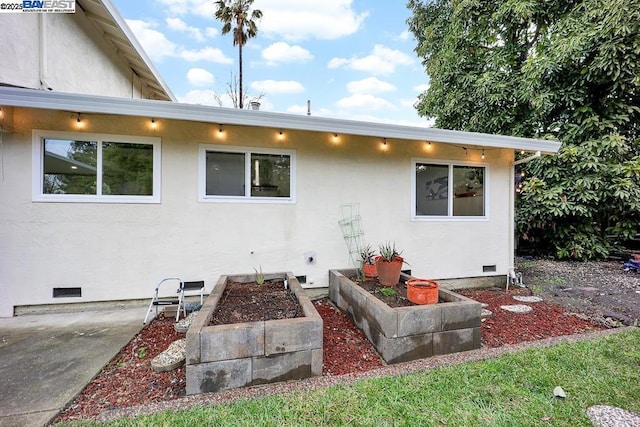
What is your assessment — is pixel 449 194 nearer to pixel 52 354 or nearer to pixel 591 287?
pixel 591 287

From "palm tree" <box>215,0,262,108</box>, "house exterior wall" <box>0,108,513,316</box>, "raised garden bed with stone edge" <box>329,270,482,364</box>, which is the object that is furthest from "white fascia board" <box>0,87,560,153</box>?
"palm tree" <box>215,0,262,108</box>

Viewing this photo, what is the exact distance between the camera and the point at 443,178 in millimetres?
5621

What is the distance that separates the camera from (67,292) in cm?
412

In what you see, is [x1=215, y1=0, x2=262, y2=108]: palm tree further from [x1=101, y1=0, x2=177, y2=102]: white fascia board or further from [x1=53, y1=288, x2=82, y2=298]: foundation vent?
[x1=53, y1=288, x2=82, y2=298]: foundation vent

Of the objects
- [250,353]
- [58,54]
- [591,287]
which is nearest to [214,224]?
[250,353]

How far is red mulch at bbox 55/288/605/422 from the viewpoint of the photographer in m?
2.27

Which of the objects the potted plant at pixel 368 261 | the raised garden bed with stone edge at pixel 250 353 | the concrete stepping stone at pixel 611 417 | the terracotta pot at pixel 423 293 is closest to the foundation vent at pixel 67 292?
the raised garden bed with stone edge at pixel 250 353

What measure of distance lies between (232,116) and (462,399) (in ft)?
13.7

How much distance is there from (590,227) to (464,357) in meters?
8.54

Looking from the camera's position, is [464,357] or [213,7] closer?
[464,357]

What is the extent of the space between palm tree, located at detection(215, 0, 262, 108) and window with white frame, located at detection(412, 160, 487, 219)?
13355 millimetres

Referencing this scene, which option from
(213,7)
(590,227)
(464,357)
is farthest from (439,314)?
(213,7)

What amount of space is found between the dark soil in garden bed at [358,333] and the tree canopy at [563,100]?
2325mm

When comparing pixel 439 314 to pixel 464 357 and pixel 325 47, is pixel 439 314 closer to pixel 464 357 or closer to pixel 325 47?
pixel 464 357
